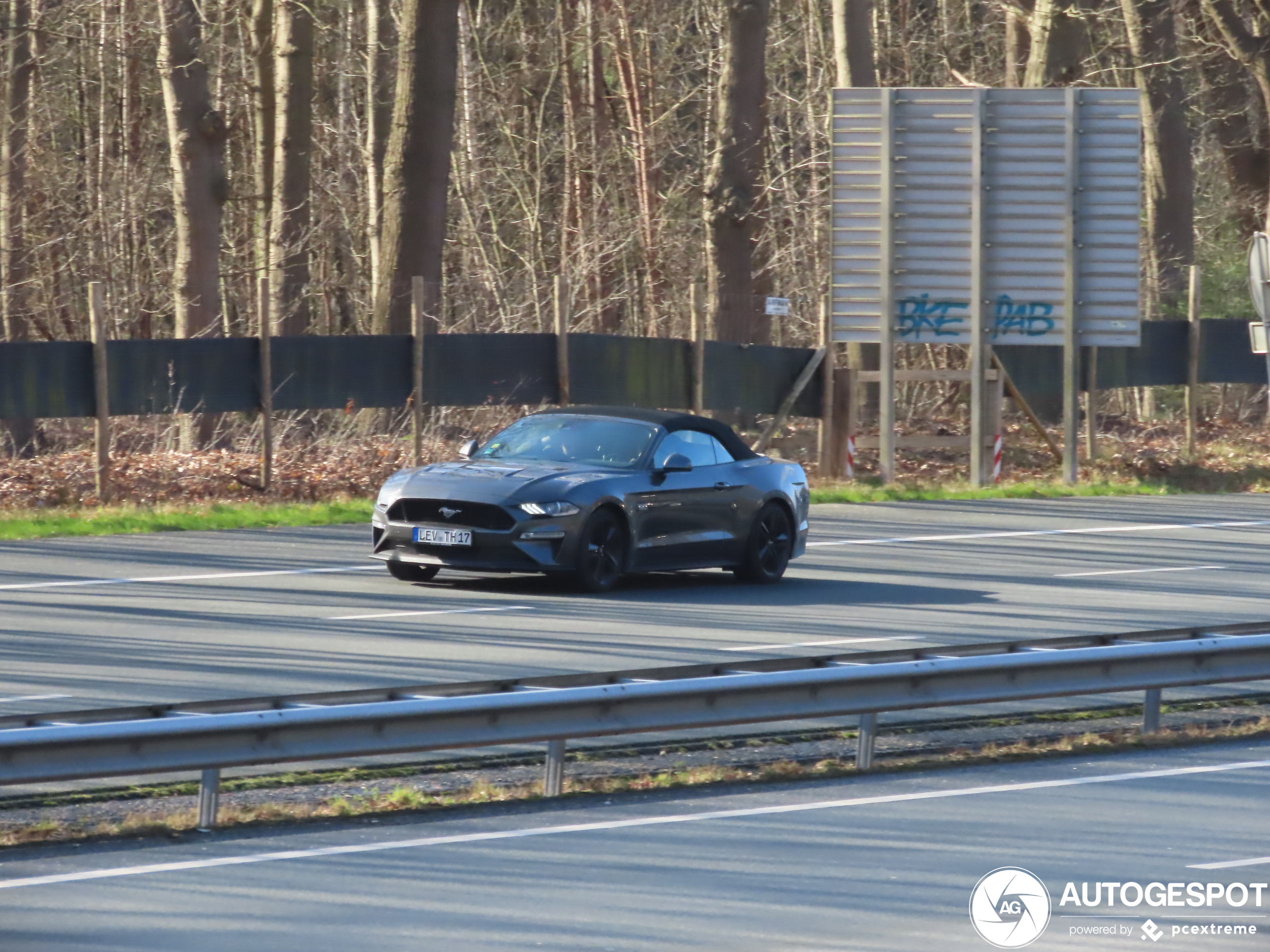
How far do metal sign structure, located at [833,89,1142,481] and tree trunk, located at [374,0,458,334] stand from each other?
17.9 ft

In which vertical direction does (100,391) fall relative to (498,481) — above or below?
above

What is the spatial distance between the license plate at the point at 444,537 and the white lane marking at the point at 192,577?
1736mm

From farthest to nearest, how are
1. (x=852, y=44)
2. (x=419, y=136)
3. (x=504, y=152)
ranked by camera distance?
(x=504, y=152), (x=852, y=44), (x=419, y=136)

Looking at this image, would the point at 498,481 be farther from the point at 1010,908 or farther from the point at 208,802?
the point at 1010,908

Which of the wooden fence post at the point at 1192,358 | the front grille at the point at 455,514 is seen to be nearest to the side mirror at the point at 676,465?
the front grille at the point at 455,514

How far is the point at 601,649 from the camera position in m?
12.3

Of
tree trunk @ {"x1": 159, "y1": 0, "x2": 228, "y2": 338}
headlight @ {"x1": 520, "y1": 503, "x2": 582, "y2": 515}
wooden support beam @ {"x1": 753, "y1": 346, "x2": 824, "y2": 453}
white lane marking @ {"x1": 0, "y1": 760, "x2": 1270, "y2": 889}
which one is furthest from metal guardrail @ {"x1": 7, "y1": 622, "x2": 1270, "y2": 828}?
tree trunk @ {"x1": 159, "y1": 0, "x2": 228, "y2": 338}

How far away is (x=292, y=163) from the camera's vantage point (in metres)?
30.6

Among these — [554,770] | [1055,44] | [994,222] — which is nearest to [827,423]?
[994,222]

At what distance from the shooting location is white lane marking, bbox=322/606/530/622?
44.6 ft

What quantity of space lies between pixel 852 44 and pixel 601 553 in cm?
1826

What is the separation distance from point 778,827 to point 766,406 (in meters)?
18.2

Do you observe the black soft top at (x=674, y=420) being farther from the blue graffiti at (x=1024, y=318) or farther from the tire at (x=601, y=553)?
the blue graffiti at (x=1024, y=318)

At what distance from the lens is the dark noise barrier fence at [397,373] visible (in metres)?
20.5
